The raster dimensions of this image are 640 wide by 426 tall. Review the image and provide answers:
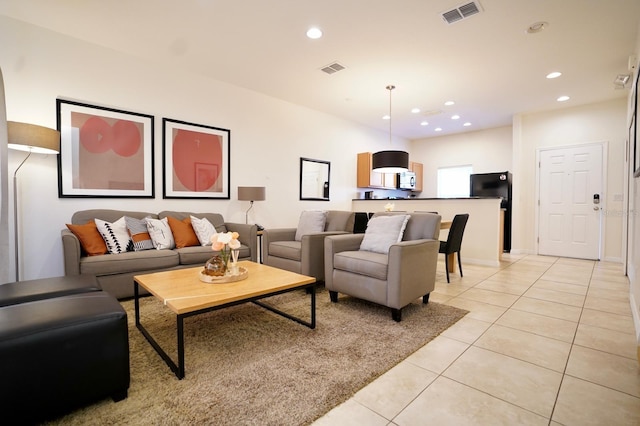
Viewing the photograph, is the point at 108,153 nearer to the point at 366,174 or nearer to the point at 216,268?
the point at 216,268

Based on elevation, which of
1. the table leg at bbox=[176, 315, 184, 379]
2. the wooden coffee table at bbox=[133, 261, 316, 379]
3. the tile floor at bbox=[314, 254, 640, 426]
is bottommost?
the tile floor at bbox=[314, 254, 640, 426]

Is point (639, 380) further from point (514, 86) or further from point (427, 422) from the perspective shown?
point (514, 86)

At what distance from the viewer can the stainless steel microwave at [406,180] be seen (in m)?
7.53

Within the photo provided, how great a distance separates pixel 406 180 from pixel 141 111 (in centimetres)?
584

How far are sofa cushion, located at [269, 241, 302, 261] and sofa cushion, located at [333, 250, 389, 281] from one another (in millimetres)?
643

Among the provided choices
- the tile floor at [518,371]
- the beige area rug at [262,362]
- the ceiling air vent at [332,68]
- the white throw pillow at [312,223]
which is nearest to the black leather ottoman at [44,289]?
the beige area rug at [262,362]

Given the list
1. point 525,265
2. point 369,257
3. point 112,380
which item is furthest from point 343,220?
point 525,265

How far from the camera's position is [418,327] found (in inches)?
94.4

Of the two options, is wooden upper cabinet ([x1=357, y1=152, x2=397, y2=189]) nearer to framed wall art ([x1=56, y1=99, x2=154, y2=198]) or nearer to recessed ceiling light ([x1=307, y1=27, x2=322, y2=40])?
recessed ceiling light ([x1=307, y1=27, x2=322, y2=40])

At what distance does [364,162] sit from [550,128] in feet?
11.6

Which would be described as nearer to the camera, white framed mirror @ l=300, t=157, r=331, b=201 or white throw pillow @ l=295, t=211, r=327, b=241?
white throw pillow @ l=295, t=211, r=327, b=241

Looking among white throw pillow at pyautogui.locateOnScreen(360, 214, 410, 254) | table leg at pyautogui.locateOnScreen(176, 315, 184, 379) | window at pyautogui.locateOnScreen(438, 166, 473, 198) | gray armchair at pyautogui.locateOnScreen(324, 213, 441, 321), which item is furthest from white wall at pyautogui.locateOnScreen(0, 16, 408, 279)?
window at pyautogui.locateOnScreen(438, 166, 473, 198)

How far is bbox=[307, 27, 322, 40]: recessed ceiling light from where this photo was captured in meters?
3.07

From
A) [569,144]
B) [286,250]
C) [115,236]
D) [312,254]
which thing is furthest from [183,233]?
[569,144]
